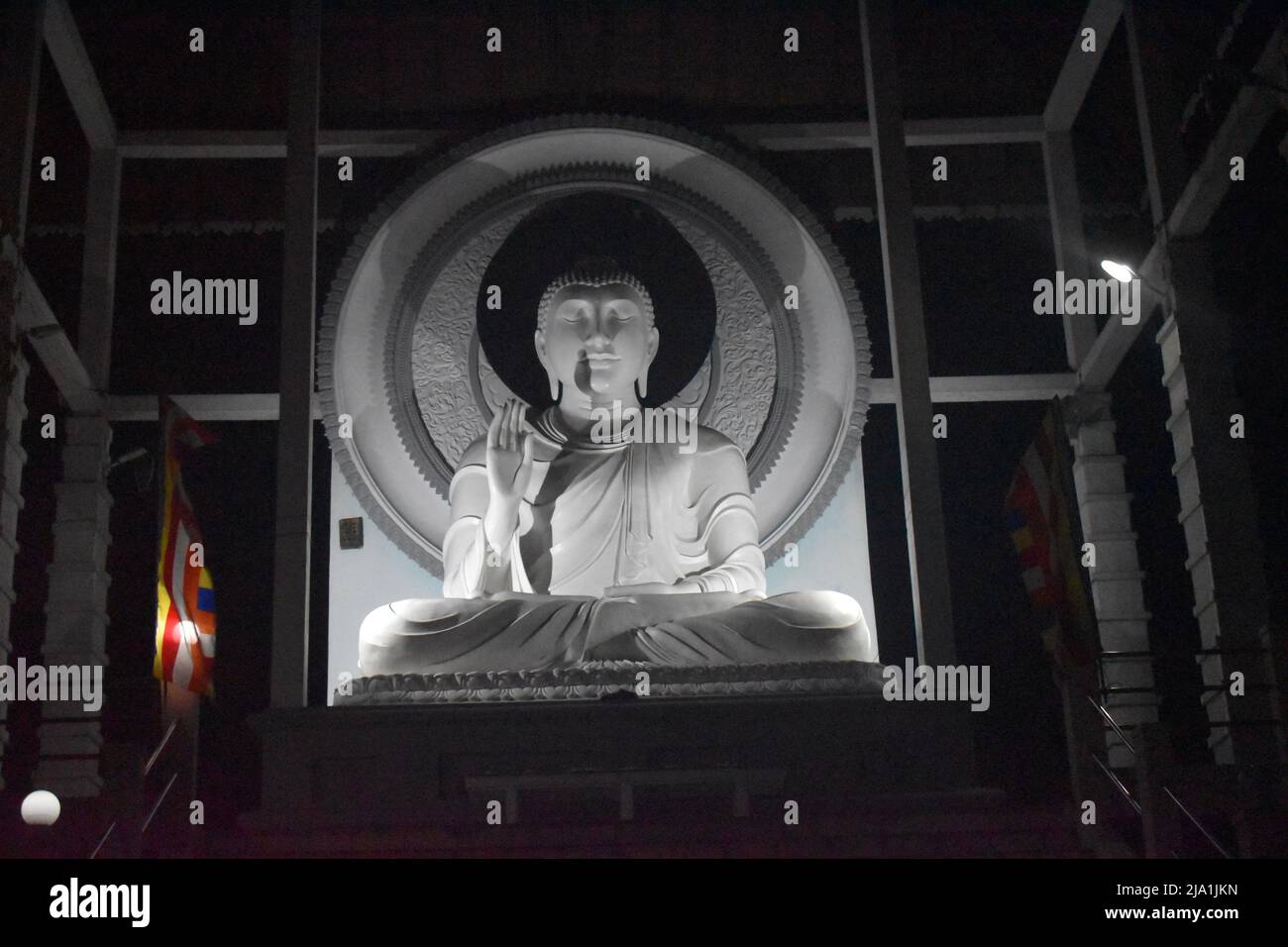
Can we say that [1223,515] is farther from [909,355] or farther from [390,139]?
[390,139]

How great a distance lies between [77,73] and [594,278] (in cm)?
242

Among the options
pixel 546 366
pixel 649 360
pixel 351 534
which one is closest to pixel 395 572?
pixel 351 534

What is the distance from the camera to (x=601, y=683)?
5078mm

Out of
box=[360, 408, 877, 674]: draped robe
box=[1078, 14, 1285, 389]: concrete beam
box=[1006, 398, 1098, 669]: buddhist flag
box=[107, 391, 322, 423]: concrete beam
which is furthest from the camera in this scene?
box=[107, 391, 322, 423]: concrete beam

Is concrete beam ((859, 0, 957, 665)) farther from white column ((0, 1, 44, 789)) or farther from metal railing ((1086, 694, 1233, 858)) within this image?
white column ((0, 1, 44, 789))

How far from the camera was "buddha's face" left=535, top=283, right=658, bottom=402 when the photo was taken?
623cm

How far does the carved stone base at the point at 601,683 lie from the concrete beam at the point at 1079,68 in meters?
3.09

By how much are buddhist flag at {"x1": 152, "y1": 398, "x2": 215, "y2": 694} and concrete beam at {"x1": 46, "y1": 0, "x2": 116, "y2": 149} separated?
174 cm

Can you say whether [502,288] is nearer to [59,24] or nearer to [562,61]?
[562,61]

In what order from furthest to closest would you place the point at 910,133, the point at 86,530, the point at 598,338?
the point at 910,133 → the point at 86,530 → the point at 598,338

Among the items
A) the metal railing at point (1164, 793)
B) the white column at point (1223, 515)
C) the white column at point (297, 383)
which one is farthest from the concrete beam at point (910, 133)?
the metal railing at point (1164, 793)

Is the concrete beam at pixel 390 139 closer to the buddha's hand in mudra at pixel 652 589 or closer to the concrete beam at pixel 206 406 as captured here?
the concrete beam at pixel 206 406

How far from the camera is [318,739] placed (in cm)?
479

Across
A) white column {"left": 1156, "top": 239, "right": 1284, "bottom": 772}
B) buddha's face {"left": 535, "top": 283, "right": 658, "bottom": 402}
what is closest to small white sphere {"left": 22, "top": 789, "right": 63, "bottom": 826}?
buddha's face {"left": 535, "top": 283, "right": 658, "bottom": 402}
